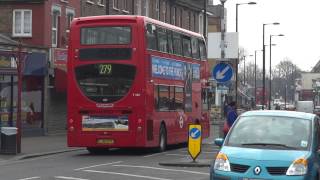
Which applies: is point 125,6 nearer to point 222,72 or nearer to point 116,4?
point 116,4

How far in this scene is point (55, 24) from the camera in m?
36.3

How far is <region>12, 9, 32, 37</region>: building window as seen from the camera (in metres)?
35.4

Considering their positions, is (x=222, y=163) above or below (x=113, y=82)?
below

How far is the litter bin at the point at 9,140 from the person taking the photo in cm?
2259

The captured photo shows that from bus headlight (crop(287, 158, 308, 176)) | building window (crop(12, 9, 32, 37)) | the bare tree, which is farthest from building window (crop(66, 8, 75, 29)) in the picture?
the bare tree

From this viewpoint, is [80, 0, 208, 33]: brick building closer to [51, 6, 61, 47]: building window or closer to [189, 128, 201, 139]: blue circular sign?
[51, 6, 61, 47]: building window

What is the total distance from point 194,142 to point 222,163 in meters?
7.91

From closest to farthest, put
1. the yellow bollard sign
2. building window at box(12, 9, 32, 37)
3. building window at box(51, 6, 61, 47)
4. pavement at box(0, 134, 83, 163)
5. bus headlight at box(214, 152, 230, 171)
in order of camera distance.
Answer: bus headlight at box(214, 152, 230, 171) < the yellow bollard sign < pavement at box(0, 134, 83, 163) < building window at box(12, 9, 32, 37) < building window at box(51, 6, 61, 47)

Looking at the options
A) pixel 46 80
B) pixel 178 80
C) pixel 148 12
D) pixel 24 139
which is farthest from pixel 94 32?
pixel 148 12

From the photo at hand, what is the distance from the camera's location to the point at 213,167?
10.6 metres

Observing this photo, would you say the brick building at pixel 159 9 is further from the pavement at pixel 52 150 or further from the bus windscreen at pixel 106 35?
the bus windscreen at pixel 106 35

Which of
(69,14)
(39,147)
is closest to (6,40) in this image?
(69,14)

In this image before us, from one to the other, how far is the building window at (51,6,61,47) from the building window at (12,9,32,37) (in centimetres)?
122

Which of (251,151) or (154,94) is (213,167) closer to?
(251,151)
